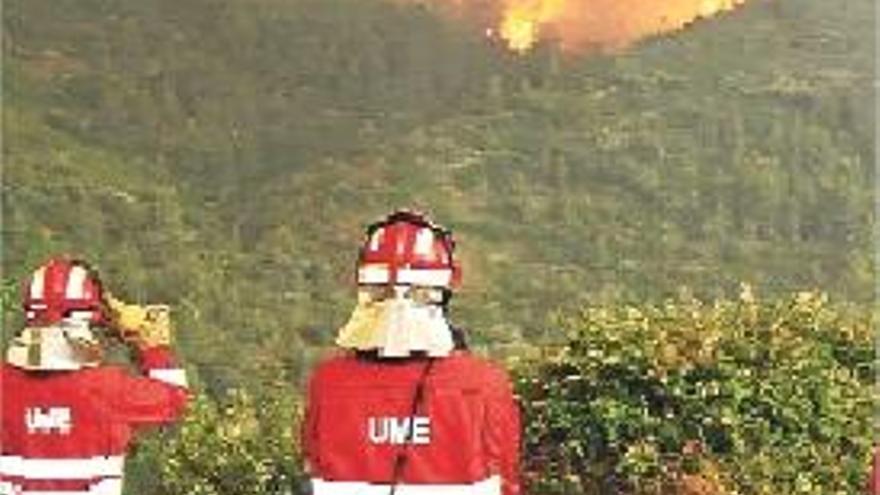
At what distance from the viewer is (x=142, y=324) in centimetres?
702

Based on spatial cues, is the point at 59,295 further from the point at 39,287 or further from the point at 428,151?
the point at 428,151

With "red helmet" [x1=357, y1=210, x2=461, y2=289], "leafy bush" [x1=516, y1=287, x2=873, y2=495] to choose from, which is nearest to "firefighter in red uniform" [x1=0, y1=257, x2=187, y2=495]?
"red helmet" [x1=357, y1=210, x2=461, y2=289]

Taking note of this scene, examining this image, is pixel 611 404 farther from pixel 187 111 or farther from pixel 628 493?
pixel 187 111

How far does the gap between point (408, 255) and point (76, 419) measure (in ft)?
4.64

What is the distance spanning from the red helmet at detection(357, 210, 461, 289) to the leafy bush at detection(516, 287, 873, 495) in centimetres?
307

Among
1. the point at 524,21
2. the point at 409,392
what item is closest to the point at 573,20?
the point at 524,21

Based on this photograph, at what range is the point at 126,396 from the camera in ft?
22.4

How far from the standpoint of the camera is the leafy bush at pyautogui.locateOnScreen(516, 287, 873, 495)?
903 centimetres

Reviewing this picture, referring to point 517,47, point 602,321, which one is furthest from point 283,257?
point 602,321

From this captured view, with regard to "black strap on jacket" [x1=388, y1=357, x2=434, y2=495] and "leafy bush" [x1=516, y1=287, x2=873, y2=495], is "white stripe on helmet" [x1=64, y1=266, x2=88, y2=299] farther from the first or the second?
"leafy bush" [x1=516, y1=287, x2=873, y2=495]

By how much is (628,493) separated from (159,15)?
8.86 metres

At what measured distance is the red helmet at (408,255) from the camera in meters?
6.09

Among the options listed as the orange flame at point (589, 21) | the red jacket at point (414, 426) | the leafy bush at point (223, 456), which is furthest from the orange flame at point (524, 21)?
the red jacket at point (414, 426)

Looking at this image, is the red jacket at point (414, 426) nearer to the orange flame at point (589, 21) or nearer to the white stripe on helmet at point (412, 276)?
the white stripe on helmet at point (412, 276)
